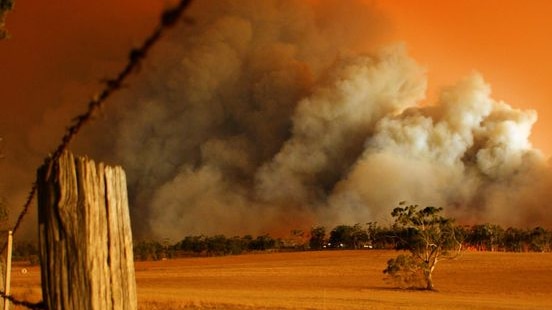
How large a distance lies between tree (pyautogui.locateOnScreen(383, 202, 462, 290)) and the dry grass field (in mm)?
1513

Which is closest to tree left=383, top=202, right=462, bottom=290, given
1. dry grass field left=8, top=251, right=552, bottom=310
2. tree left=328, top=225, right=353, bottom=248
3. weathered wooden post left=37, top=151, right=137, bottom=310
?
dry grass field left=8, top=251, right=552, bottom=310

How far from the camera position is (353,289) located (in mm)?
42188

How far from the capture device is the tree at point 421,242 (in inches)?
1687

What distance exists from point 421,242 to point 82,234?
42.6 metres

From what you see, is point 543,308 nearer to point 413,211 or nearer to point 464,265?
point 413,211

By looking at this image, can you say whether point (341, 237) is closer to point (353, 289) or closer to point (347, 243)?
point (347, 243)

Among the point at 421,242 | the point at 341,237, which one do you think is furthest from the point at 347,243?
the point at 421,242

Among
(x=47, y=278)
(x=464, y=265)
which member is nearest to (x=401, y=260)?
(x=464, y=265)

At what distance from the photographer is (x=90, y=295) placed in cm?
235

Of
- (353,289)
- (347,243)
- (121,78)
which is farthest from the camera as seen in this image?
(347,243)

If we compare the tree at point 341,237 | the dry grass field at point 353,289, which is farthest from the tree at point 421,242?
the tree at point 341,237

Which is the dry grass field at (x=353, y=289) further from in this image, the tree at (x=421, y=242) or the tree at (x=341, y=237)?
the tree at (x=341, y=237)

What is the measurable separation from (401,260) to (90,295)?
4211 cm

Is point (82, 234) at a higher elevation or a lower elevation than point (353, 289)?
higher
